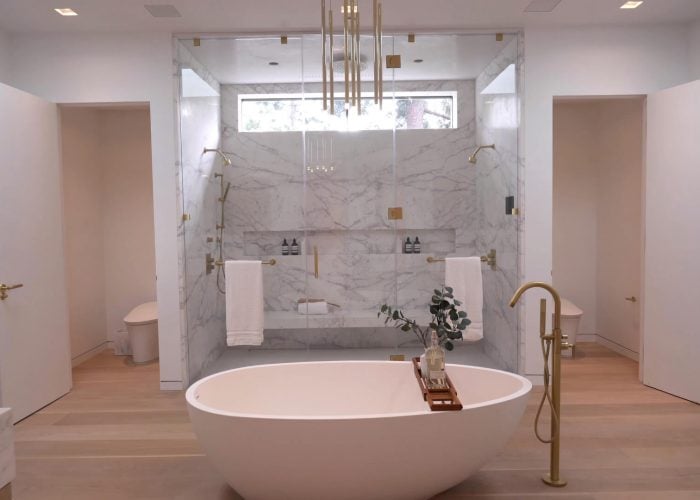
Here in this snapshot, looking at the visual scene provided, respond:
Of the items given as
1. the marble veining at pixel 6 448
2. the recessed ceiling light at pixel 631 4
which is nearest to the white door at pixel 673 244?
the recessed ceiling light at pixel 631 4

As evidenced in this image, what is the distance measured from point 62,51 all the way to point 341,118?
2097 mm

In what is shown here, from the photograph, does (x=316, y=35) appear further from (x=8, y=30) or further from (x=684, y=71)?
(x=684, y=71)

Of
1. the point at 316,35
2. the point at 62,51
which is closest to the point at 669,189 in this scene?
the point at 316,35

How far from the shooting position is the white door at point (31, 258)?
3.52 metres

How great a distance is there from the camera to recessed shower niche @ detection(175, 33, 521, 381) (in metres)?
4.13

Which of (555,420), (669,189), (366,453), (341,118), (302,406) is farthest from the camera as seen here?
(341,118)

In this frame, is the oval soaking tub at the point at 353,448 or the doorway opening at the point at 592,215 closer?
the oval soaking tub at the point at 353,448

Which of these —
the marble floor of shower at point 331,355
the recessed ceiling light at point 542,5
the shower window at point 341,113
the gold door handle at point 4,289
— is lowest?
the marble floor of shower at point 331,355

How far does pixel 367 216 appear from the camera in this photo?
4.17 metres

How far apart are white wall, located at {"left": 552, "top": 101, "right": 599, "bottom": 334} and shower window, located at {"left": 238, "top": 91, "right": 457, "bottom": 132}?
1.86m

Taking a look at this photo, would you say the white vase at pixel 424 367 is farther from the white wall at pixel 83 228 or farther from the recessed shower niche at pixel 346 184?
the white wall at pixel 83 228

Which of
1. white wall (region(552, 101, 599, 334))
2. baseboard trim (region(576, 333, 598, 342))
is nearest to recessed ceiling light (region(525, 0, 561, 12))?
white wall (region(552, 101, 599, 334))

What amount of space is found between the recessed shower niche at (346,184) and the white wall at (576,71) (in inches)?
5.1

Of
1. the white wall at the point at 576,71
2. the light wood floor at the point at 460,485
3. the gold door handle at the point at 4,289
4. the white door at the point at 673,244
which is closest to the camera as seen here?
the light wood floor at the point at 460,485
